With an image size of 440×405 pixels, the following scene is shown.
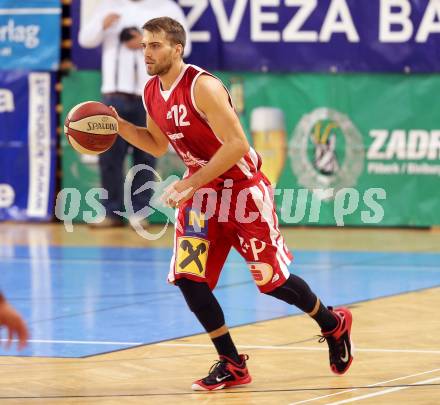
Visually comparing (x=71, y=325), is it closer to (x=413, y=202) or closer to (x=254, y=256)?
(x=254, y=256)

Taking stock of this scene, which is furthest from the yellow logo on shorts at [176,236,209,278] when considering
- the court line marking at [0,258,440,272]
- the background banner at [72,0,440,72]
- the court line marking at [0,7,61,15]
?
the court line marking at [0,7,61,15]

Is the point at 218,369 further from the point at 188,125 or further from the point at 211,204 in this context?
the point at 188,125

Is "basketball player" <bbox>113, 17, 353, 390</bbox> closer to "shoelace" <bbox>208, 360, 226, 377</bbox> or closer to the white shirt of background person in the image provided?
"shoelace" <bbox>208, 360, 226, 377</bbox>

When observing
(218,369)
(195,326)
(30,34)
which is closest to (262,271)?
(218,369)

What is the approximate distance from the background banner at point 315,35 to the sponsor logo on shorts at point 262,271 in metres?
7.63

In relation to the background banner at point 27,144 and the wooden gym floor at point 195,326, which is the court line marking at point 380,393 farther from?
the background banner at point 27,144

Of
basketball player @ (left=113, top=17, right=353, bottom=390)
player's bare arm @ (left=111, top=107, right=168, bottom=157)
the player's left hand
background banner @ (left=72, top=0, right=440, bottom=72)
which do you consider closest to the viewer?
the player's left hand

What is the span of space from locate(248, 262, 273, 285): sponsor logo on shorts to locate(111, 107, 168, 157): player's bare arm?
95 centimetres

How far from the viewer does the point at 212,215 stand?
6840 millimetres

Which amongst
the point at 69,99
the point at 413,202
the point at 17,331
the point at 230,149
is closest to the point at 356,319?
the point at 230,149

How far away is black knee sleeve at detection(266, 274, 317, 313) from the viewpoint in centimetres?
693

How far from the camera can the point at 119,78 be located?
13977 mm

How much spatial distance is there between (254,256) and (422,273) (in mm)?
4628

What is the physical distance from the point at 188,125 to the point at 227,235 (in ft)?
2.20
